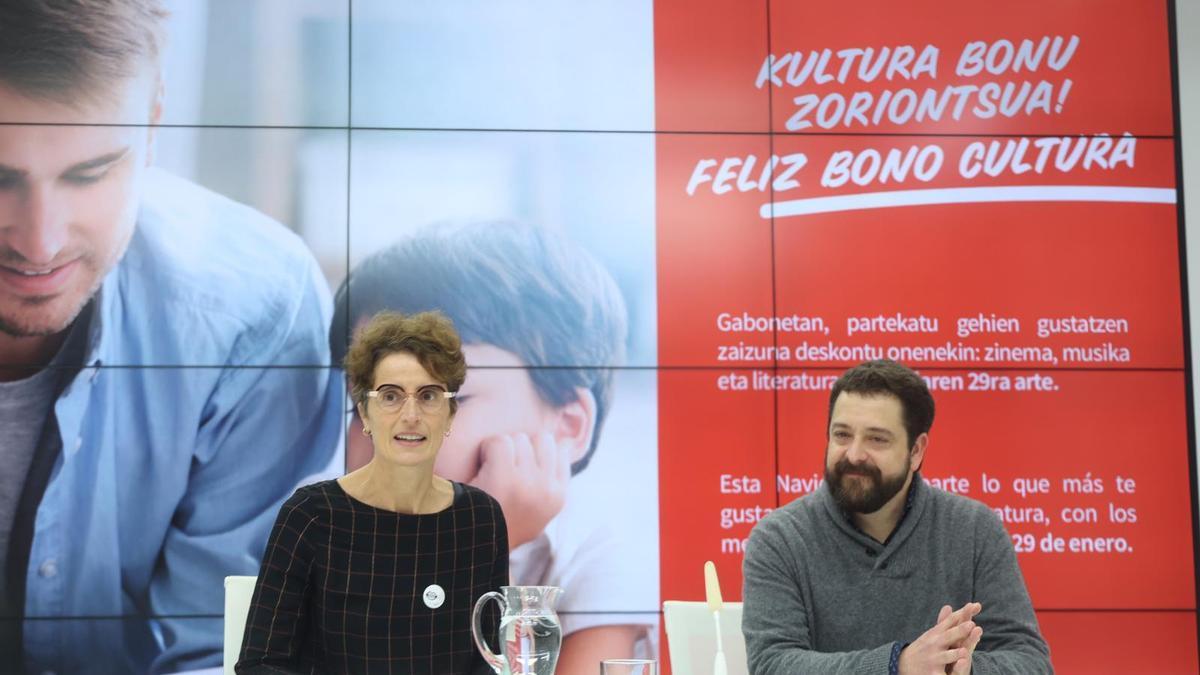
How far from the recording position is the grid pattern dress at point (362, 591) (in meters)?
2.22

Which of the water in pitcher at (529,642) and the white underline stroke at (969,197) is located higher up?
the white underline stroke at (969,197)

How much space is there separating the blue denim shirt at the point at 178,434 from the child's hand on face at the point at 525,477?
519 millimetres

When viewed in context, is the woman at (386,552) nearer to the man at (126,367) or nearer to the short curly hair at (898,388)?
the short curly hair at (898,388)

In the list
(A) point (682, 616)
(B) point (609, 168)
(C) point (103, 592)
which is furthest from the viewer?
(B) point (609, 168)

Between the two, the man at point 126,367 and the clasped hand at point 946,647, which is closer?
the clasped hand at point 946,647

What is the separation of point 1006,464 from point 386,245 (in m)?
2.26

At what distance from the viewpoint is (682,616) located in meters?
2.58

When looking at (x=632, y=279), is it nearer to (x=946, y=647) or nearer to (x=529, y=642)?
(x=946, y=647)

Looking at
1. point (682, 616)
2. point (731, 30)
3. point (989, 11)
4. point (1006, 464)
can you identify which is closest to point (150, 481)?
point (682, 616)

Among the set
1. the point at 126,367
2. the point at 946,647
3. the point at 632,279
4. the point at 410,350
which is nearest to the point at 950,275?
the point at 632,279

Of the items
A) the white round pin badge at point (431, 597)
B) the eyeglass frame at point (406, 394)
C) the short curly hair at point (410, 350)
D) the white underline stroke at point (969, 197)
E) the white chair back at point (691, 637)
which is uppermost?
the white underline stroke at point (969, 197)

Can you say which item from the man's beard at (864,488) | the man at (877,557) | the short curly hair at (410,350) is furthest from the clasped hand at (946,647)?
the short curly hair at (410,350)

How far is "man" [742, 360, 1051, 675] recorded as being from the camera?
2428 mm

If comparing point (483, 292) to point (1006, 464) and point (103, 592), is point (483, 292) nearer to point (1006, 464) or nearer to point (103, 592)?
point (103, 592)
